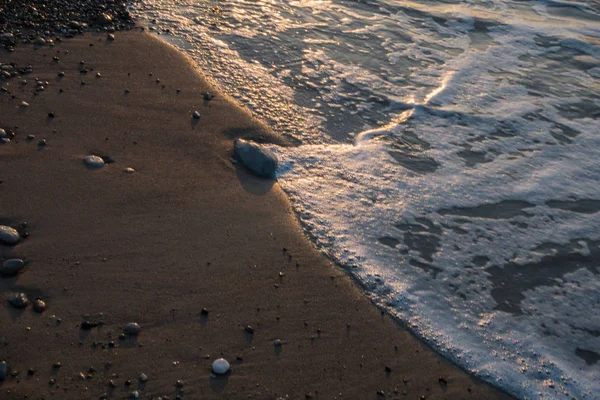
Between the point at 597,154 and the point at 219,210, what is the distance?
3.29 meters

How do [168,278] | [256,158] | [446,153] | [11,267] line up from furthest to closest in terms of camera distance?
[446,153] → [256,158] → [168,278] → [11,267]

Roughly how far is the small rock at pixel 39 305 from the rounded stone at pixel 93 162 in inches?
46.4

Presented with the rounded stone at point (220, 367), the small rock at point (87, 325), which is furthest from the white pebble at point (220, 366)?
the small rock at point (87, 325)

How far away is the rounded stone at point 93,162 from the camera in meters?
4.04

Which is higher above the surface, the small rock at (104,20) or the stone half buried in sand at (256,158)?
the small rock at (104,20)

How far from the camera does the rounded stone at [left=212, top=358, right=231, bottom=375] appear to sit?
2930mm

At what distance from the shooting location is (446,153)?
16.2ft

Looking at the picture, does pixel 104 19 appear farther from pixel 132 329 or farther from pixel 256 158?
pixel 132 329

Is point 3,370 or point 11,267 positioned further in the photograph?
point 11,267

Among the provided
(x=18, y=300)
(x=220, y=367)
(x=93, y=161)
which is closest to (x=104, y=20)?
(x=93, y=161)

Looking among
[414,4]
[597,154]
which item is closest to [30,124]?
[597,154]

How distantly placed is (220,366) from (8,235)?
1.42m

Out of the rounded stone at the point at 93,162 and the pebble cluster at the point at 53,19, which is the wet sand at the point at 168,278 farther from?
the pebble cluster at the point at 53,19

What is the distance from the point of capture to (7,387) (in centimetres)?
269
